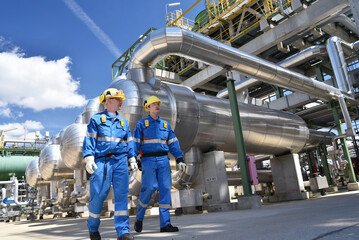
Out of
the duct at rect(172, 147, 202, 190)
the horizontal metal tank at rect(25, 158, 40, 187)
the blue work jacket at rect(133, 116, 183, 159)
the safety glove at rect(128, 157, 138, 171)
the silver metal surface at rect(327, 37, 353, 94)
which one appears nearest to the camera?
the safety glove at rect(128, 157, 138, 171)

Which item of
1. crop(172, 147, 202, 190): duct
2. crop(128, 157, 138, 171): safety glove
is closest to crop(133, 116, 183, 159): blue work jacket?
crop(128, 157, 138, 171): safety glove

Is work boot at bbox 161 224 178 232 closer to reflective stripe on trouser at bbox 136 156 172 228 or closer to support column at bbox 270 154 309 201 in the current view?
reflective stripe on trouser at bbox 136 156 172 228

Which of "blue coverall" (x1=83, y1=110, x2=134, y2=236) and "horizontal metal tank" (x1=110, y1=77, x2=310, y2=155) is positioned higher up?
"horizontal metal tank" (x1=110, y1=77, x2=310, y2=155)

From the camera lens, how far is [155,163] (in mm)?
3625

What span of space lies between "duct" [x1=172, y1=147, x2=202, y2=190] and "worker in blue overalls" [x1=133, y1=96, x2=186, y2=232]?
321 cm

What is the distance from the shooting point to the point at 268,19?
13.5m

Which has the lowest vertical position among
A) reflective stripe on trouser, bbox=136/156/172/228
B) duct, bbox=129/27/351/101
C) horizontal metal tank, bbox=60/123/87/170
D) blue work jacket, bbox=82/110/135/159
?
reflective stripe on trouser, bbox=136/156/172/228

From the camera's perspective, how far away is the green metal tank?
933 inches

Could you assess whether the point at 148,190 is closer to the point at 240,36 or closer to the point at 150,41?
the point at 150,41

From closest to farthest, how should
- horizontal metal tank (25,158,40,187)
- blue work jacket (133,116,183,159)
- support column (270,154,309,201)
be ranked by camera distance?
blue work jacket (133,116,183,159) → support column (270,154,309,201) → horizontal metal tank (25,158,40,187)

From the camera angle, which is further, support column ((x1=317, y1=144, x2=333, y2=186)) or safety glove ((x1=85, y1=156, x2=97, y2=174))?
support column ((x1=317, y1=144, x2=333, y2=186))

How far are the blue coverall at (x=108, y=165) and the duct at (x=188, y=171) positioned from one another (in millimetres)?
3959

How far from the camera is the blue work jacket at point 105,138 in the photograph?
304 cm

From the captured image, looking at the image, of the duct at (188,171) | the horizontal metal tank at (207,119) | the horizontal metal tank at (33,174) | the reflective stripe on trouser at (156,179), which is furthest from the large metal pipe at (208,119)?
the horizontal metal tank at (33,174)
